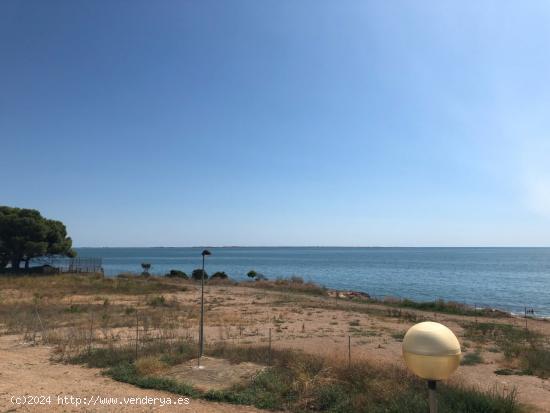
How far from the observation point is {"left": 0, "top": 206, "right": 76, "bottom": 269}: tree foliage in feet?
167

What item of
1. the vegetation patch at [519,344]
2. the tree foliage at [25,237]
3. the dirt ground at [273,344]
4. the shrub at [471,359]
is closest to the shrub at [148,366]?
the dirt ground at [273,344]

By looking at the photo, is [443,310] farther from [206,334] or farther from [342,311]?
[206,334]

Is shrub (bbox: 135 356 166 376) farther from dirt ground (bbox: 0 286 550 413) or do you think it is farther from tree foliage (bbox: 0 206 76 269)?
tree foliage (bbox: 0 206 76 269)

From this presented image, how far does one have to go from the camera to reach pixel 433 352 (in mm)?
4281

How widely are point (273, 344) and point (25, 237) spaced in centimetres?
4565

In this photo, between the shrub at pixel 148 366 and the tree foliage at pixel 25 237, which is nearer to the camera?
the shrub at pixel 148 366

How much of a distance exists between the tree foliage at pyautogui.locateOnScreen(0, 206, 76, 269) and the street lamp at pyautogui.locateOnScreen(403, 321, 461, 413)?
55.1 m

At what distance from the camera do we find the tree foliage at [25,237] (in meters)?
50.8

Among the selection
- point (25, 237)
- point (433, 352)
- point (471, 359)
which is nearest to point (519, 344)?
point (471, 359)

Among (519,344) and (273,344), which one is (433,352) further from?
(519,344)

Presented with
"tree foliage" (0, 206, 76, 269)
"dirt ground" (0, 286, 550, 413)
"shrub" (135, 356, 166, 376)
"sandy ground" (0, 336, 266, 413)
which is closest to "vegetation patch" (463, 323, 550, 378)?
"dirt ground" (0, 286, 550, 413)

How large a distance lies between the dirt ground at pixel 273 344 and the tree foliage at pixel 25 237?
77.2ft

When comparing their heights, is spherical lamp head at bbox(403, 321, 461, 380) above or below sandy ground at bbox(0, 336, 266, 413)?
above

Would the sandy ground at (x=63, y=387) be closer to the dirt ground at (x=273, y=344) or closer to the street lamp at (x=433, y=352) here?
the dirt ground at (x=273, y=344)
